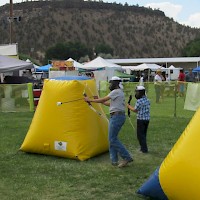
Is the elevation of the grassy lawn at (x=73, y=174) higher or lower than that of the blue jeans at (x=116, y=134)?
lower

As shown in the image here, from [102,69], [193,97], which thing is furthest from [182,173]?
[102,69]

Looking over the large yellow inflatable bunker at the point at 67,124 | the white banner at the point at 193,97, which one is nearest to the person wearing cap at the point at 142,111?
the large yellow inflatable bunker at the point at 67,124

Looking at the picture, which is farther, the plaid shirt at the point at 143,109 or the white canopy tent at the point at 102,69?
the white canopy tent at the point at 102,69

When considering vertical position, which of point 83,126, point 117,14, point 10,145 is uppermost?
point 117,14

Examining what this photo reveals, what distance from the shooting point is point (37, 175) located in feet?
22.3

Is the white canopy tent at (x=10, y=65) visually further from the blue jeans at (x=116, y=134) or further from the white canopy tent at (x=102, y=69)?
the white canopy tent at (x=102, y=69)

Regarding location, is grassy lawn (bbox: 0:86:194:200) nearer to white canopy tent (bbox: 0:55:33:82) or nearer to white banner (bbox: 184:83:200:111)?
white banner (bbox: 184:83:200:111)

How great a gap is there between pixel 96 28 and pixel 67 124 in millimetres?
101666

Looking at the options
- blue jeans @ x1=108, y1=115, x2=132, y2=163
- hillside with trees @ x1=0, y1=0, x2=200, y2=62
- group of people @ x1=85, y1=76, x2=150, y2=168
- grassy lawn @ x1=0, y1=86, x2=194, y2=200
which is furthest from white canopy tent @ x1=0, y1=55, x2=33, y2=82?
hillside with trees @ x1=0, y1=0, x2=200, y2=62

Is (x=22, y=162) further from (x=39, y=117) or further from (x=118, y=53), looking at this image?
(x=118, y=53)

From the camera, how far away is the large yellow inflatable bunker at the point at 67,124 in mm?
7660

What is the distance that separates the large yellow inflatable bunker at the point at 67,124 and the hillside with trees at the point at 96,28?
84.0 metres

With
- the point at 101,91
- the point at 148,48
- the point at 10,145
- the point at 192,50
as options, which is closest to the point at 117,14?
the point at 148,48

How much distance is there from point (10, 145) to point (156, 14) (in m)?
119
